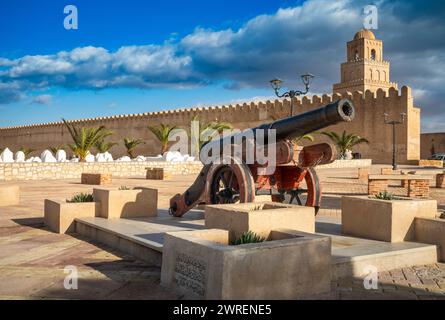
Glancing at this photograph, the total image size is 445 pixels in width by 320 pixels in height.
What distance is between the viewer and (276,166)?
236 inches

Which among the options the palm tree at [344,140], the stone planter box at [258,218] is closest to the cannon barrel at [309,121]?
the stone planter box at [258,218]

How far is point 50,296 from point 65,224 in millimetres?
2758

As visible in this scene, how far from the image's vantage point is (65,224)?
18.9 ft

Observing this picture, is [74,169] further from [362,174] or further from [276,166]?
[276,166]

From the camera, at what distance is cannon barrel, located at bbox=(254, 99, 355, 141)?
16.0 ft

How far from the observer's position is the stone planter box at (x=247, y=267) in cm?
290

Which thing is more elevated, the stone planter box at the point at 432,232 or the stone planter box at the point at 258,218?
the stone planter box at the point at 258,218

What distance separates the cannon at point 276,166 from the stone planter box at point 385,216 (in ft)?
2.51

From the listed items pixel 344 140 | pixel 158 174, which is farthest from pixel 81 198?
pixel 344 140

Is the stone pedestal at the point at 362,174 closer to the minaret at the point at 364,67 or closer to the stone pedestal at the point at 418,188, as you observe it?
the stone pedestal at the point at 418,188

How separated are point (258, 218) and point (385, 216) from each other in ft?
4.95

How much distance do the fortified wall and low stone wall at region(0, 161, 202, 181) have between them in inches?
578

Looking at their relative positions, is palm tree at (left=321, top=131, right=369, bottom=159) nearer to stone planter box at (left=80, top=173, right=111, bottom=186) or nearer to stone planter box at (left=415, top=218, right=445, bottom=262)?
stone planter box at (left=80, top=173, right=111, bottom=186)
